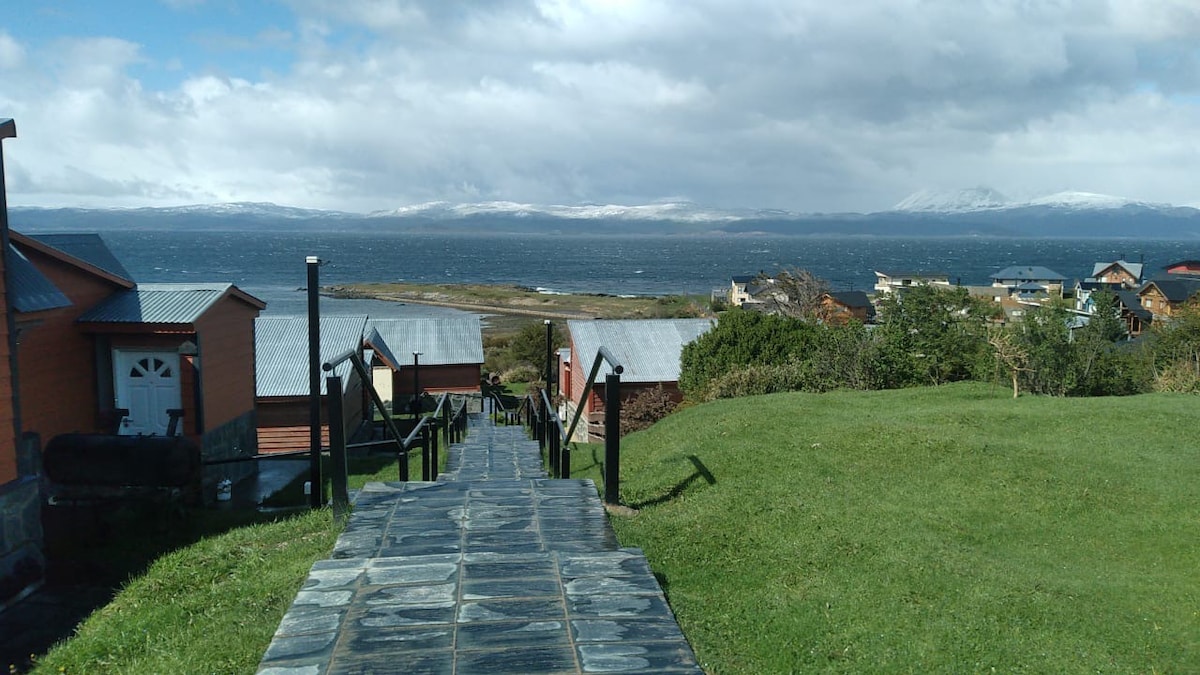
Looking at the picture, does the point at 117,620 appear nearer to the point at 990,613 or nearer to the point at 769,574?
the point at 769,574

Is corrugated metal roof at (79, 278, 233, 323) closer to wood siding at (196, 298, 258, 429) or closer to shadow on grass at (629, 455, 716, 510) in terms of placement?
wood siding at (196, 298, 258, 429)

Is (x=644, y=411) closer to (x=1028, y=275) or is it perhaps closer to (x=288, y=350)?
(x=288, y=350)

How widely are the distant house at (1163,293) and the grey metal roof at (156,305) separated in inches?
2126

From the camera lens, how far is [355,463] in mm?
18750

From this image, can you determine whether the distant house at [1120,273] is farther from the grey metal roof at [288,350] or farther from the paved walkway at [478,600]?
the paved walkway at [478,600]

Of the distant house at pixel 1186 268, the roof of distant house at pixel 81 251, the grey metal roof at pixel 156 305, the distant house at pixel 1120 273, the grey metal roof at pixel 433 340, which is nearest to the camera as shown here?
the roof of distant house at pixel 81 251

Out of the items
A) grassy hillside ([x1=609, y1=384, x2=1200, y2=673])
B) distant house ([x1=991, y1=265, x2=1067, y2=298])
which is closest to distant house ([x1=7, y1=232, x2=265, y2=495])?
grassy hillside ([x1=609, y1=384, x2=1200, y2=673])

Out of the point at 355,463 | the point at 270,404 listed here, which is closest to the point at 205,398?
the point at 355,463

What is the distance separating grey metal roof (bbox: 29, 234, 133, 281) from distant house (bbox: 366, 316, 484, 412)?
1600 cm

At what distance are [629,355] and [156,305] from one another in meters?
16.1

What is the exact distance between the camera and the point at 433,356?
3288cm

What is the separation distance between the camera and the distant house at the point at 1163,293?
53438 mm

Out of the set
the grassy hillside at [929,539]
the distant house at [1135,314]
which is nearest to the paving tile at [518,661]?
the grassy hillside at [929,539]

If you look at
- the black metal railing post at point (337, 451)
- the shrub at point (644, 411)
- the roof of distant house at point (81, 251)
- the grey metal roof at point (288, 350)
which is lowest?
the shrub at point (644, 411)
